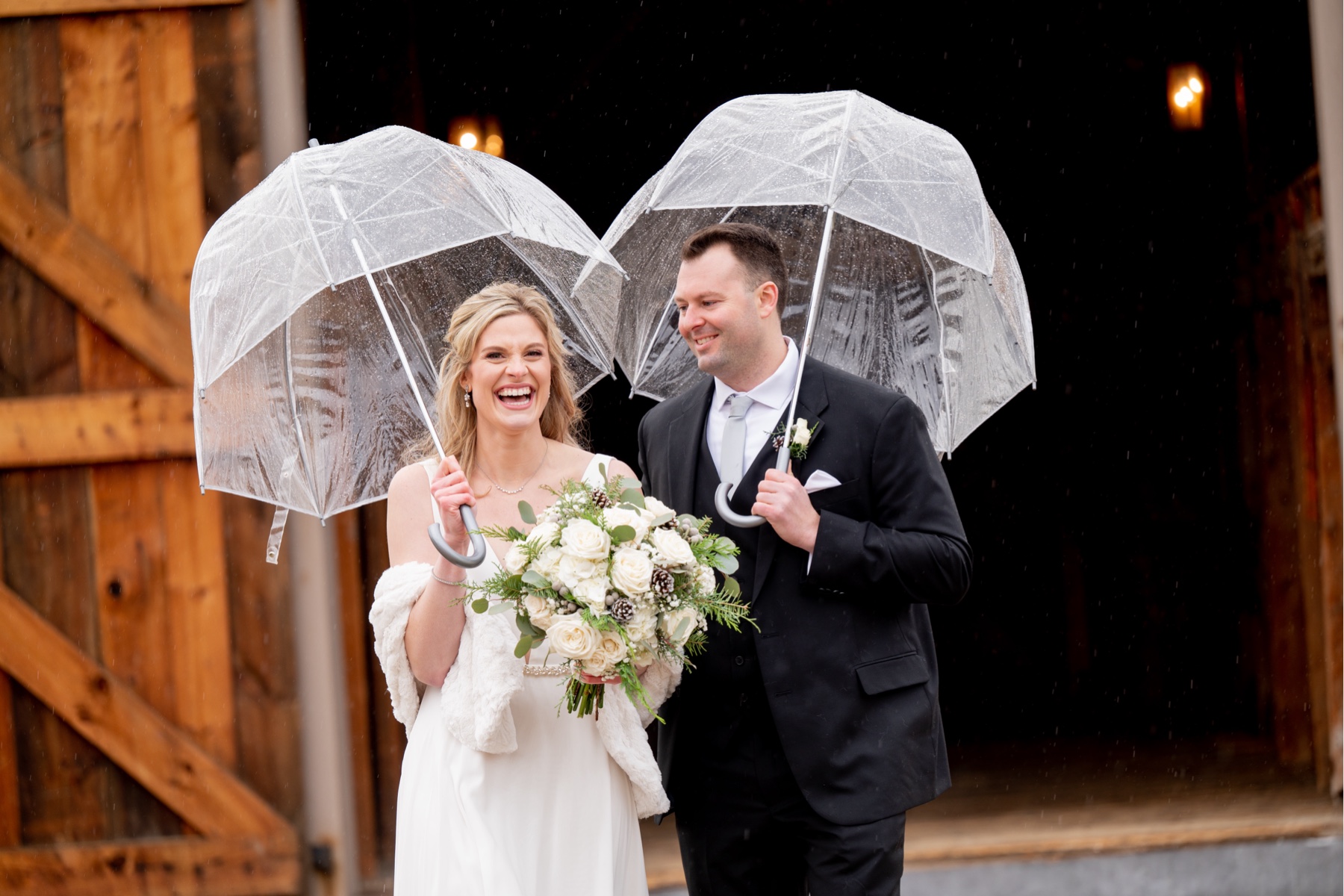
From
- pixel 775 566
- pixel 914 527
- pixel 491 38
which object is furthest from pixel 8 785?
pixel 491 38

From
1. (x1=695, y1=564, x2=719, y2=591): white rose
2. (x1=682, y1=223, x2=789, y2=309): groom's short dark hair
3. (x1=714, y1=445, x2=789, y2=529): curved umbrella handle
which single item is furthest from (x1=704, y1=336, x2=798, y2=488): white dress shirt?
(x1=695, y1=564, x2=719, y2=591): white rose

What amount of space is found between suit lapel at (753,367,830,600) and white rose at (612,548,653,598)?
1.65 feet

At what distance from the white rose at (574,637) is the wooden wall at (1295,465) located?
12.0 ft

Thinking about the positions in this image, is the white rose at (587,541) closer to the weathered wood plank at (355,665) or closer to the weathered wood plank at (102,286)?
the weathered wood plank at (102,286)

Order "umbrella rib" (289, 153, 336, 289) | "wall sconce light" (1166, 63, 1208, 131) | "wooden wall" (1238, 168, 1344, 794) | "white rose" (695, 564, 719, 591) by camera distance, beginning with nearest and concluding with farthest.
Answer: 1. "white rose" (695, 564, 719, 591)
2. "umbrella rib" (289, 153, 336, 289)
3. "wooden wall" (1238, 168, 1344, 794)
4. "wall sconce light" (1166, 63, 1208, 131)

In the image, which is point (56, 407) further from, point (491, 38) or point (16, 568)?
point (491, 38)

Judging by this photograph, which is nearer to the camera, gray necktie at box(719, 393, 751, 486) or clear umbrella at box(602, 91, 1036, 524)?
clear umbrella at box(602, 91, 1036, 524)

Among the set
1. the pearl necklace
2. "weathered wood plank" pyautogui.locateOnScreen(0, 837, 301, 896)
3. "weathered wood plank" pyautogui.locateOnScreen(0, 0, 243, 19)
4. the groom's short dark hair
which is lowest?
"weathered wood plank" pyautogui.locateOnScreen(0, 837, 301, 896)

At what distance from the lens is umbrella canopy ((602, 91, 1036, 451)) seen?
2789mm

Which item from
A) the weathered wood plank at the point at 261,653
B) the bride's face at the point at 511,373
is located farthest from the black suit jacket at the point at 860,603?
the weathered wood plank at the point at 261,653

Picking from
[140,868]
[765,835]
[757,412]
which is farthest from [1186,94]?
[140,868]

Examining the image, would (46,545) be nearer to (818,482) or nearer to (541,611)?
(541,611)

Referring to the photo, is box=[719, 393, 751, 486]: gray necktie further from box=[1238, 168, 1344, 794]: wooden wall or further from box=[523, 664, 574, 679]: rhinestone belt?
box=[1238, 168, 1344, 794]: wooden wall

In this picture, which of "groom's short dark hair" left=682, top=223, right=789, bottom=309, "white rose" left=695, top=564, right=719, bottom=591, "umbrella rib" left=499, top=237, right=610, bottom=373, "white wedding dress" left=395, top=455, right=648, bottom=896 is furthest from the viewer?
"umbrella rib" left=499, top=237, right=610, bottom=373
